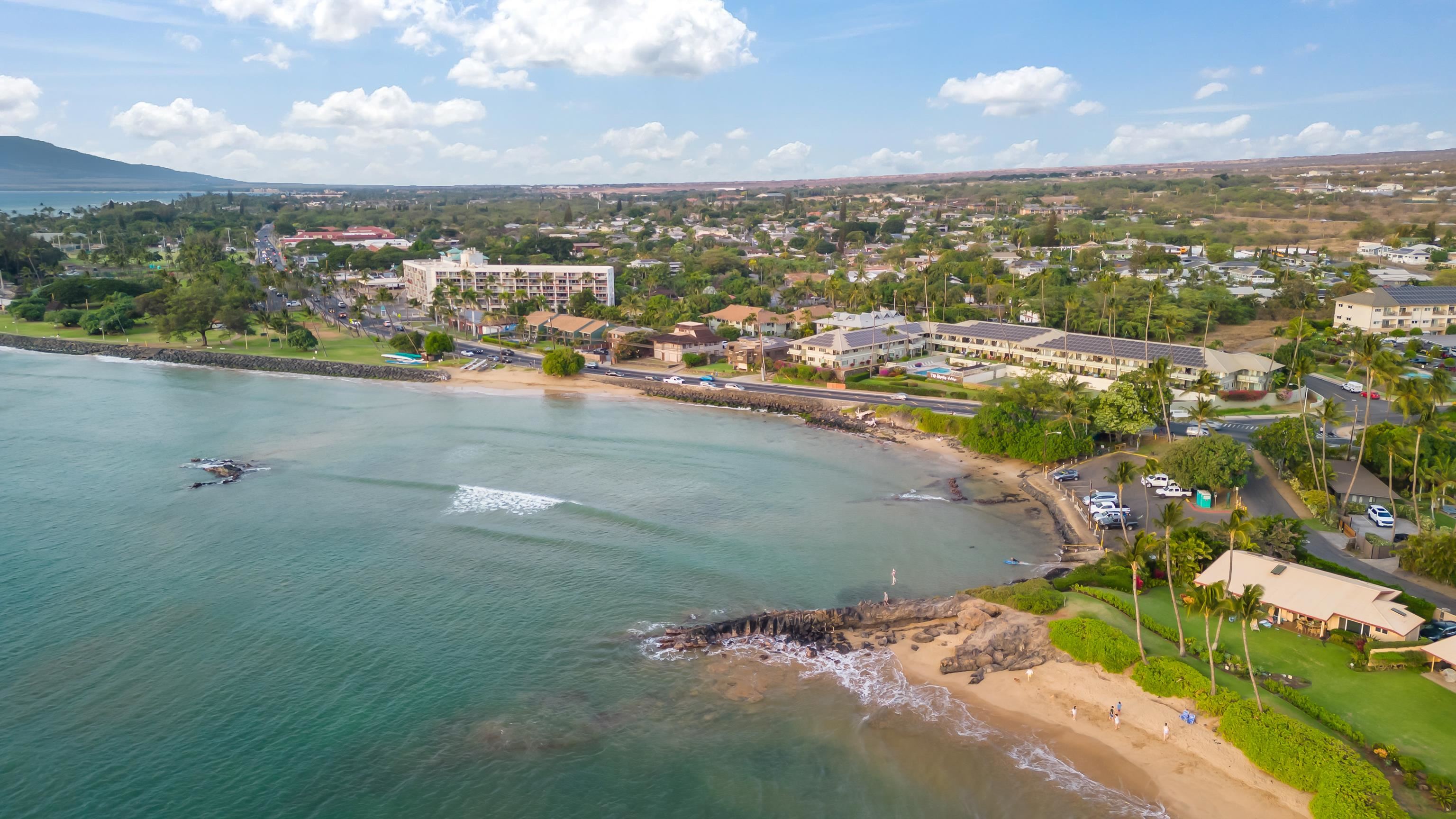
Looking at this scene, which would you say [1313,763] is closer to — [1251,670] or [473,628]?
[1251,670]

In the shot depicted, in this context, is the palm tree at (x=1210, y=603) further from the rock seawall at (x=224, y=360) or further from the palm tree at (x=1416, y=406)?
the rock seawall at (x=224, y=360)

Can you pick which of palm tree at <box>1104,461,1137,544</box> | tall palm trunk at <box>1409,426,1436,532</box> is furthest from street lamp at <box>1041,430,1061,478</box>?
tall palm trunk at <box>1409,426,1436,532</box>

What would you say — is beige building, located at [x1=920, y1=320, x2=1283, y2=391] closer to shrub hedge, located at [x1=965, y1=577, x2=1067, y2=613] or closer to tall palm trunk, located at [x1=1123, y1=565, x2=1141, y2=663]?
shrub hedge, located at [x1=965, y1=577, x2=1067, y2=613]

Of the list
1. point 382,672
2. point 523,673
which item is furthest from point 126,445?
point 523,673

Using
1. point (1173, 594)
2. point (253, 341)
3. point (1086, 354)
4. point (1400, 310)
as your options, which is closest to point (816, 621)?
point (1173, 594)

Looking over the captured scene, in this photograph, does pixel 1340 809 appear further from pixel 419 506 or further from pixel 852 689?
pixel 419 506
